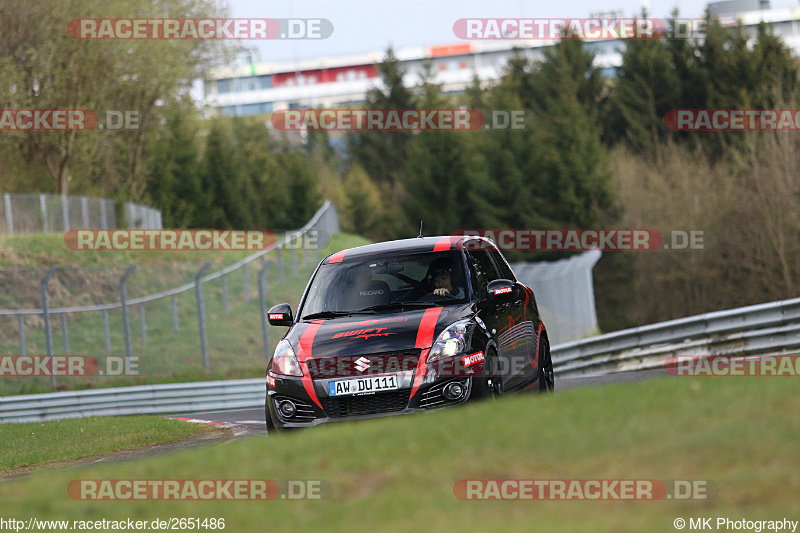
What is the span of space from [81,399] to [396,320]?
12091 mm

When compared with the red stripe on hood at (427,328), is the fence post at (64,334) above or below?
below

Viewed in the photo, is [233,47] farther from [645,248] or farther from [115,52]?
[645,248]

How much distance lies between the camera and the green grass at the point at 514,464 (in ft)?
17.0

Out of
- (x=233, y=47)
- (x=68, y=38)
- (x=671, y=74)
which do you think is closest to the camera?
(x=68, y=38)

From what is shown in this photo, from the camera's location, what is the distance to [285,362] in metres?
9.00

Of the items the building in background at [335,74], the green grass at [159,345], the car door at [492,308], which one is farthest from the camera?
the building in background at [335,74]

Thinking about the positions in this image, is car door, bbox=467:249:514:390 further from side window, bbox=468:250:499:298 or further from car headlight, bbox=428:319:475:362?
car headlight, bbox=428:319:475:362

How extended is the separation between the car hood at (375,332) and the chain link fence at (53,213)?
27.6 meters

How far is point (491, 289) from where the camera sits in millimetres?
9664

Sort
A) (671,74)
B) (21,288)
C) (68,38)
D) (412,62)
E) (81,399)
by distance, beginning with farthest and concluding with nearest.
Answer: (412,62) < (671,74) < (68,38) < (21,288) < (81,399)

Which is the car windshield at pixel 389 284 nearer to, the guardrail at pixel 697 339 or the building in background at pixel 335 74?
the guardrail at pixel 697 339

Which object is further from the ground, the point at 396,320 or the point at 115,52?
the point at 115,52

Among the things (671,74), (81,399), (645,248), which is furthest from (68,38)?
(671,74)

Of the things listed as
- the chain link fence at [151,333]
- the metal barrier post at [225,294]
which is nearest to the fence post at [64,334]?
the chain link fence at [151,333]
